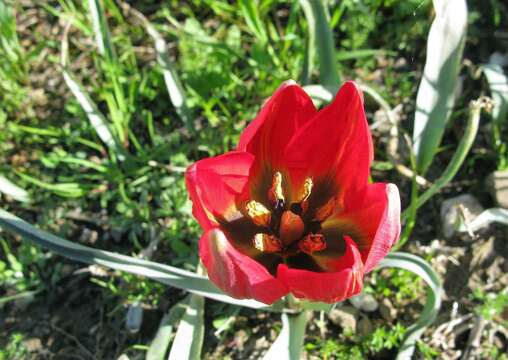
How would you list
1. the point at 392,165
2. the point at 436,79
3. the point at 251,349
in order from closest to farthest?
the point at 436,79 → the point at 251,349 → the point at 392,165

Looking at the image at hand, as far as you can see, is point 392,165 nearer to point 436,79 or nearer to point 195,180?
point 436,79

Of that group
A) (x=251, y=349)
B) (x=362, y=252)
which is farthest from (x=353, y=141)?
(x=251, y=349)

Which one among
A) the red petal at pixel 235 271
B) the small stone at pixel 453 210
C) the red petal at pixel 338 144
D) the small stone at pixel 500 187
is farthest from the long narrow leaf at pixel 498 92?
the red petal at pixel 235 271

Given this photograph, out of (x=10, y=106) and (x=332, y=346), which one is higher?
(x=10, y=106)

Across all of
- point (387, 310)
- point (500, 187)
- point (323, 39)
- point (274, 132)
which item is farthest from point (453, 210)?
point (274, 132)

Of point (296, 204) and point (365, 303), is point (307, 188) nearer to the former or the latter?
point (296, 204)

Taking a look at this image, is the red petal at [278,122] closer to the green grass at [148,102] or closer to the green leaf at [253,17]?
the green grass at [148,102]
